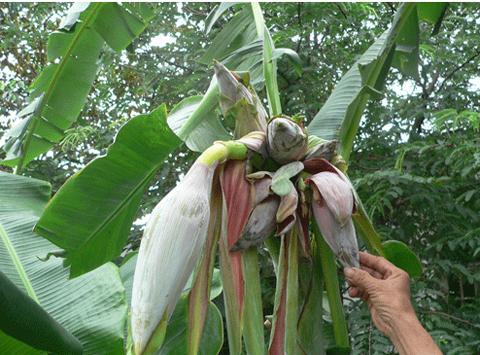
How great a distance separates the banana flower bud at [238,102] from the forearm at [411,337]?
0.90 ft

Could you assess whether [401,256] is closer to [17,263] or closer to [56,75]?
[17,263]

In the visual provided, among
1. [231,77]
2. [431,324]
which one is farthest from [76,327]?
[431,324]

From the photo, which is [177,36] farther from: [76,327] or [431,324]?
[76,327]

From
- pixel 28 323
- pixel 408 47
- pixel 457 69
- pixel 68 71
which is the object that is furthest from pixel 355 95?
pixel 457 69

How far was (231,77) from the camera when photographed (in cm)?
85

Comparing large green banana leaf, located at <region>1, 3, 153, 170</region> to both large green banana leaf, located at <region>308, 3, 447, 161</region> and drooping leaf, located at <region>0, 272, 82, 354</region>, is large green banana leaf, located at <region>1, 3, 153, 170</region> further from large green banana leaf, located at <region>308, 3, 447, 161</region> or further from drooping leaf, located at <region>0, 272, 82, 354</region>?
drooping leaf, located at <region>0, 272, 82, 354</region>

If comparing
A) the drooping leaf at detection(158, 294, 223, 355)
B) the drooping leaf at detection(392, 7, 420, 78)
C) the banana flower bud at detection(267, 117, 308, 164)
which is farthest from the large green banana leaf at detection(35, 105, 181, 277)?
the drooping leaf at detection(392, 7, 420, 78)

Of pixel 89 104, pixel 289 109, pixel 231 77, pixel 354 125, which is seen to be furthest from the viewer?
pixel 89 104

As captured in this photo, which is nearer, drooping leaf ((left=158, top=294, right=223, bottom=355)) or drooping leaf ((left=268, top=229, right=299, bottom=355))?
drooping leaf ((left=268, top=229, right=299, bottom=355))

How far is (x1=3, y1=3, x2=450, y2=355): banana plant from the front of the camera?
64cm

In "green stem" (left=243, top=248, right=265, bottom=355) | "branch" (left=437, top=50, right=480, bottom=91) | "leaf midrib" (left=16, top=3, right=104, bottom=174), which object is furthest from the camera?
"branch" (left=437, top=50, right=480, bottom=91)

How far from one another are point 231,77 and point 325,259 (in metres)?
0.24

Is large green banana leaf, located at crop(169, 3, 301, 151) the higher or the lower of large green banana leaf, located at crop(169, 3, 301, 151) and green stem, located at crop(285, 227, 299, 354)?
the higher

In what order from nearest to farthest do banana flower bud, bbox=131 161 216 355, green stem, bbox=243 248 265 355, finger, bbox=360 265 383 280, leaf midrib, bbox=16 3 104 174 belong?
banana flower bud, bbox=131 161 216 355
green stem, bbox=243 248 265 355
finger, bbox=360 265 383 280
leaf midrib, bbox=16 3 104 174
